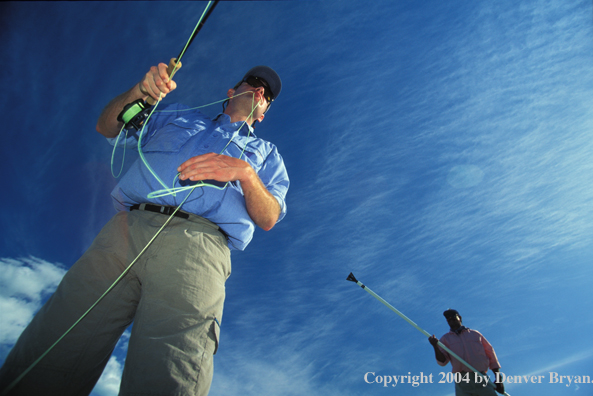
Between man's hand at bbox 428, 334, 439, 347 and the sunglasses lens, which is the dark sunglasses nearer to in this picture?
the sunglasses lens

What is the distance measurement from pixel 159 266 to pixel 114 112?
119 centimetres

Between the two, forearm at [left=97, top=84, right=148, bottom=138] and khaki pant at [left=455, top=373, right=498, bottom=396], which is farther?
khaki pant at [left=455, top=373, right=498, bottom=396]

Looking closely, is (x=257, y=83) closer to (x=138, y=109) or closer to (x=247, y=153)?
(x=247, y=153)

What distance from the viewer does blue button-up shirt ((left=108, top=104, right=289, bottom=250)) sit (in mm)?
1931

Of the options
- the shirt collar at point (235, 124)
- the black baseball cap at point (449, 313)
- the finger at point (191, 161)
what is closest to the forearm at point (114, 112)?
the finger at point (191, 161)

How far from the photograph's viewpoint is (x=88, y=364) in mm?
1414

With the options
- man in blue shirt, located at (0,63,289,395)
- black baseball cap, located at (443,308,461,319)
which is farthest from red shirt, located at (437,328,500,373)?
man in blue shirt, located at (0,63,289,395)

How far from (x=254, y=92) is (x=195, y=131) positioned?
2.91 ft

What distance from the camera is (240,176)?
181 cm

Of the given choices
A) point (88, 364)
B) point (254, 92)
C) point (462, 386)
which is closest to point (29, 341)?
point (88, 364)

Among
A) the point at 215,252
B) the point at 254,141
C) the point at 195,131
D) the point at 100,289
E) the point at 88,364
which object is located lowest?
the point at 88,364

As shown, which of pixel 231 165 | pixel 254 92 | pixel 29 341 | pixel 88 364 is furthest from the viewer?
pixel 254 92

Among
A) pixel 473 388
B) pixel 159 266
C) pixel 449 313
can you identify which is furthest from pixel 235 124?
pixel 449 313

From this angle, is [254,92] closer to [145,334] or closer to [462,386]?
[145,334]
